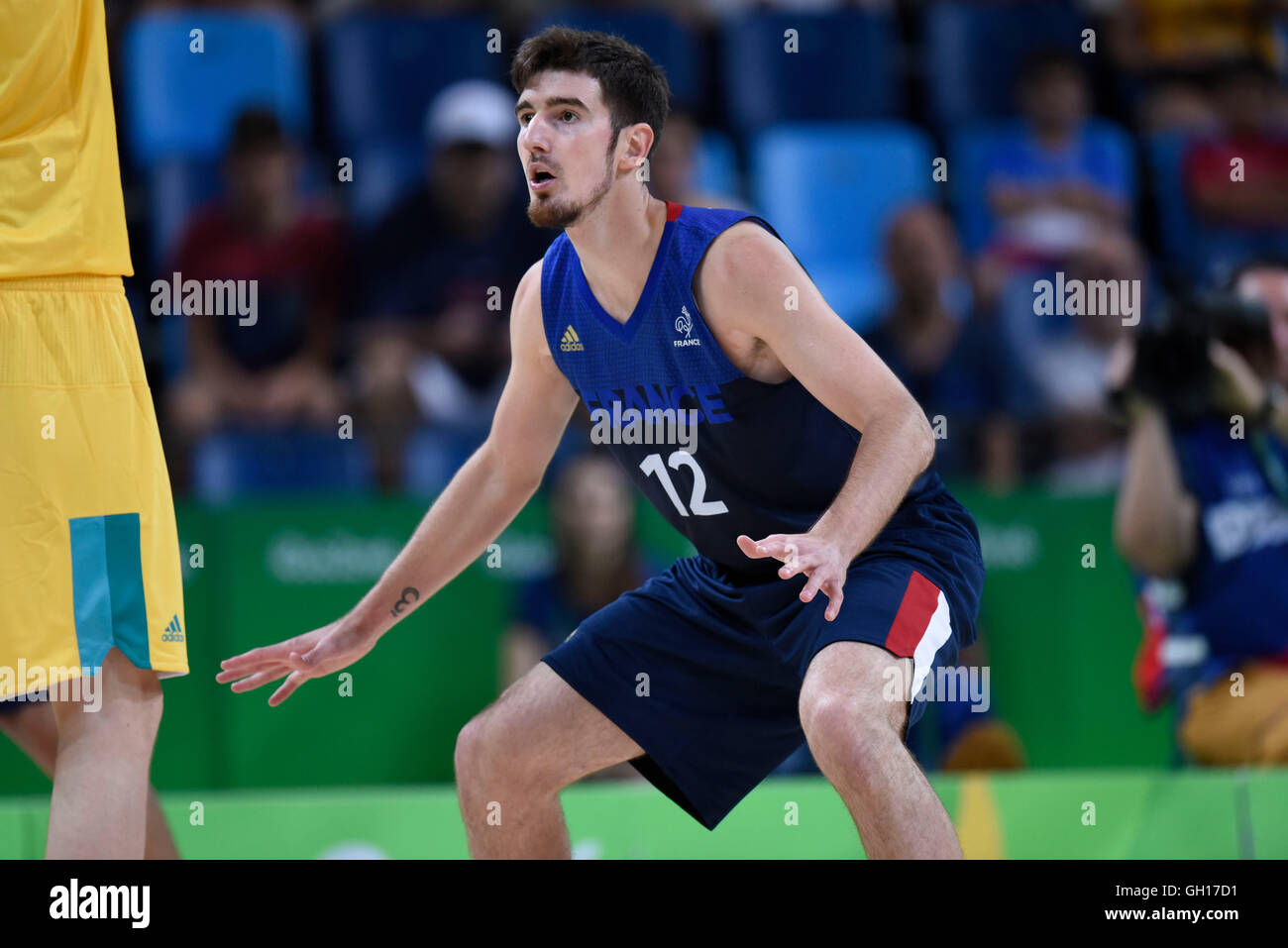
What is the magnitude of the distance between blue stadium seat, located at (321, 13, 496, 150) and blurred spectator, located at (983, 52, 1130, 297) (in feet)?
9.23

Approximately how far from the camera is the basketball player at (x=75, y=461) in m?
3.51

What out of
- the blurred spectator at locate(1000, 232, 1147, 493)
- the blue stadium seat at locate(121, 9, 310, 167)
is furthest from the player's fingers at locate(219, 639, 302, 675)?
the blue stadium seat at locate(121, 9, 310, 167)

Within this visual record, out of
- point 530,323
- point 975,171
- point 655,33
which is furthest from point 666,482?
point 655,33

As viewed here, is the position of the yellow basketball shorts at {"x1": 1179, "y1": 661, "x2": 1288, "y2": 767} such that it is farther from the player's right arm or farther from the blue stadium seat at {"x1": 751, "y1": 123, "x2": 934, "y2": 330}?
the blue stadium seat at {"x1": 751, "y1": 123, "x2": 934, "y2": 330}

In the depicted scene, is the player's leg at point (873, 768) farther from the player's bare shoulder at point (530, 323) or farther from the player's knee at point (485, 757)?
the player's bare shoulder at point (530, 323)

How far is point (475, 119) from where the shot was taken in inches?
310

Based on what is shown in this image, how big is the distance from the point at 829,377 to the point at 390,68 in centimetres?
585

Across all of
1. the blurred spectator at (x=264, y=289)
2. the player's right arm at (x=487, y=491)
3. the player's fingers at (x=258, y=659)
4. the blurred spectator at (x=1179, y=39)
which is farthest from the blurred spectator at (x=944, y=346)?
the player's fingers at (x=258, y=659)

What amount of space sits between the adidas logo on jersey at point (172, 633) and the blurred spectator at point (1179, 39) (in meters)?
7.49

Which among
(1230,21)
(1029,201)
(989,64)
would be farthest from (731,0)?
(1230,21)

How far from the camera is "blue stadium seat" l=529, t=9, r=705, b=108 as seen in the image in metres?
8.85

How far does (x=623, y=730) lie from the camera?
13.0 ft

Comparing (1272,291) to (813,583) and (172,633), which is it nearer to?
(813,583)

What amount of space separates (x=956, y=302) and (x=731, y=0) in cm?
266
